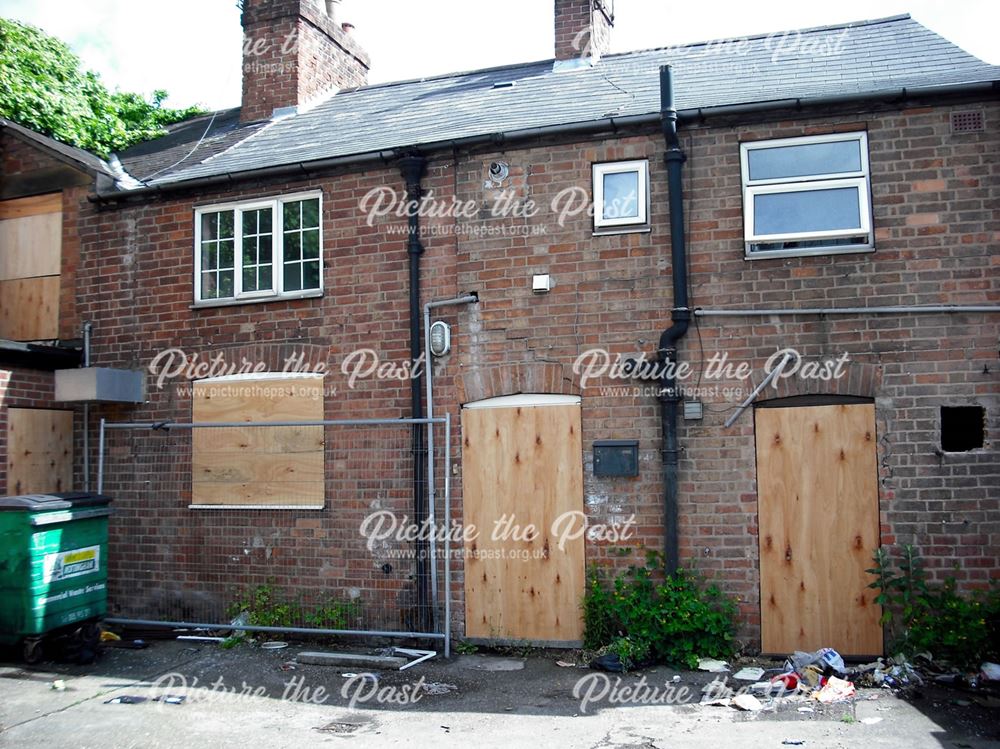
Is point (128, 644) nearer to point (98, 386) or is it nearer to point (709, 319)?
point (98, 386)

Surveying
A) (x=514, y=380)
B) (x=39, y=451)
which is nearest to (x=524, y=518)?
(x=514, y=380)

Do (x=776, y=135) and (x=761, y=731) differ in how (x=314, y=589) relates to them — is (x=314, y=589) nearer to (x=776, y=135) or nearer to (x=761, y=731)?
(x=761, y=731)

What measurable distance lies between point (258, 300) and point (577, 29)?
564 cm

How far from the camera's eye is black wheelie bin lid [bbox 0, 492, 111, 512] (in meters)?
7.80

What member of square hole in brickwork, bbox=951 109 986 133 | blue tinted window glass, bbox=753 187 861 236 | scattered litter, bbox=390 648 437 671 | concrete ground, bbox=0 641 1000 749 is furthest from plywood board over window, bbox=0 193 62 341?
square hole in brickwork, bbox=951 109 986 133

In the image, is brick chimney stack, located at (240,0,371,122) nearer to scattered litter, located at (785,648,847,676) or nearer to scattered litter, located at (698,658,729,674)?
scattered litter, located at (698,658,729,674)

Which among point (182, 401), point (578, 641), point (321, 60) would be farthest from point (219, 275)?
point (578, 641)

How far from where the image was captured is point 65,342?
10469mm

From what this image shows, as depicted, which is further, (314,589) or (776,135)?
(314,589)

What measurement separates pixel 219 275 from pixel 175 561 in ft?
10.8

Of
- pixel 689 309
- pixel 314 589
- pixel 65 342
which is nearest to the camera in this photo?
pixel 689 309

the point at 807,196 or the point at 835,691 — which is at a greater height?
the point at 807,196

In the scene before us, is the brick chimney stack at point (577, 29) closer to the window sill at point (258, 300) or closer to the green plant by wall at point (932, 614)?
the window sill at point (258, 300)

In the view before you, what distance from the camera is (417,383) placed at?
350 inches
